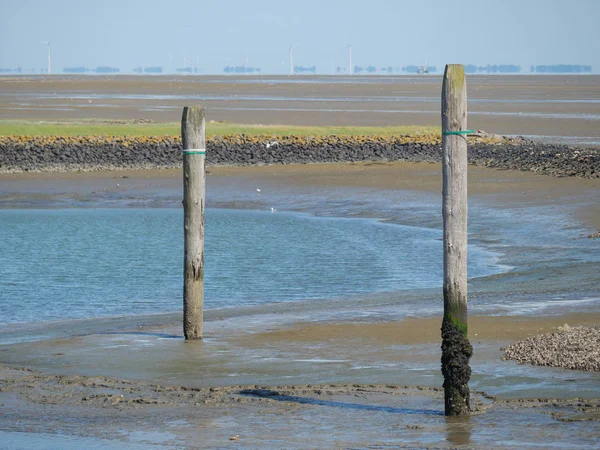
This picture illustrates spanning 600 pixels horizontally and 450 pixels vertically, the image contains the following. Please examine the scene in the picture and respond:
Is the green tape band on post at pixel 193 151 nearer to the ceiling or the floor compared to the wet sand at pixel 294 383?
nearer to the ceiling

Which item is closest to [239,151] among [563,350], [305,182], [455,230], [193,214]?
[305,182]

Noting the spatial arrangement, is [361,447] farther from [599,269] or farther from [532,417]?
[599,269]

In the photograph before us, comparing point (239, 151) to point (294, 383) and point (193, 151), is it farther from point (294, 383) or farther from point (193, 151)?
point (294, 383)

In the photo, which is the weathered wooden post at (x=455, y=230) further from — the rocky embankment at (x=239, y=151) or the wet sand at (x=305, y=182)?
the rocky embankment at (x=239, y=151)

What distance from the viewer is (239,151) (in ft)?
129

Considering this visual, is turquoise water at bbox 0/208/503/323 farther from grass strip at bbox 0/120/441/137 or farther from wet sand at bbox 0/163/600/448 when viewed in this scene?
grass strip at bbox 0/120/441/137

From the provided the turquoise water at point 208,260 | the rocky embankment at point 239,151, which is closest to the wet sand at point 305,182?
the rocky embankment at point 239,151

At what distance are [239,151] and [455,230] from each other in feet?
100

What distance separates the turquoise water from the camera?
57.6 ft

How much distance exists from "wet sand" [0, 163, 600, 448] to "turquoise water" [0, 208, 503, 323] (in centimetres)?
212

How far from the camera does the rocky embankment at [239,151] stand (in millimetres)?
37656

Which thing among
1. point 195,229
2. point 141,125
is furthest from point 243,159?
point 195,229

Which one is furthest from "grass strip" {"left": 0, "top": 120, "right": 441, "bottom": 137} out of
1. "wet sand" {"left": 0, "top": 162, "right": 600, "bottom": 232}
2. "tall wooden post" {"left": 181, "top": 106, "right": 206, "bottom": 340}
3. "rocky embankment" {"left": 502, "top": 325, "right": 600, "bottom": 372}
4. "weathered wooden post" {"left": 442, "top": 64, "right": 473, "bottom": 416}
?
"weathered wooden post" {"left": 442, "top": 64, "right": 473, "bottom": 416}

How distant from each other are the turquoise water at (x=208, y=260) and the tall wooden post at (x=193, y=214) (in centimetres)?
365
